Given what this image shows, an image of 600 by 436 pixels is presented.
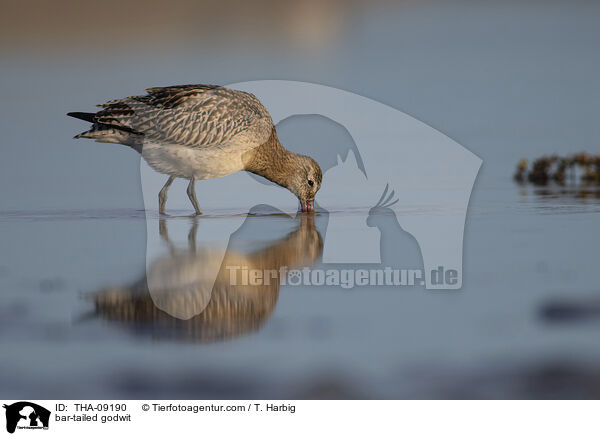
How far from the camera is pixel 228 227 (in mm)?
6738

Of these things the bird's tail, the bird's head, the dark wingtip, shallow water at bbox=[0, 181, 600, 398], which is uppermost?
the dark wingtip

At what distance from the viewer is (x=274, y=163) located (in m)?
8.33

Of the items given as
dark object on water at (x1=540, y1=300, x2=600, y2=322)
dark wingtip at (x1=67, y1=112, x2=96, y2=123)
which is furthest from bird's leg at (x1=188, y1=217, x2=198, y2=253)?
dark object on water at (x1=540, y1=300, x2=600, y2=322)

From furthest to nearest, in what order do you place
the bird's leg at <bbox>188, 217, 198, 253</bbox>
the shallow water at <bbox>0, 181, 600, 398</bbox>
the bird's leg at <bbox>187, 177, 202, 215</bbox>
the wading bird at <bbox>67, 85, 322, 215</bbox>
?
the bird's leg at <bbox>187, 177, 202, 215</bbox>
the wading bird at <bbox>67, 85, 322, 215</bbox>
the bird's leg at <bbox>188, 217, 198, 253</bbox>
the shallow water at <bbox>0, 181, 600, 398</bbox>

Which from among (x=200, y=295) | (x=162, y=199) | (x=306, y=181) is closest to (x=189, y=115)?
(x=162, y=199)

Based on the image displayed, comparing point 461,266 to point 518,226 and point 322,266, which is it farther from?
point 518,226

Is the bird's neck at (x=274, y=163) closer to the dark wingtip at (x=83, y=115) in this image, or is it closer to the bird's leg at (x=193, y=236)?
the bird's leg at (x=193, y=236)

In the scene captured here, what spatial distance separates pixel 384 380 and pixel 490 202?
5312 millimetres

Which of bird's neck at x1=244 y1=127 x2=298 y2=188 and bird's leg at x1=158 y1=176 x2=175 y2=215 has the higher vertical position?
bird's neck at x1=244 y1=127 x2=298 y2=188

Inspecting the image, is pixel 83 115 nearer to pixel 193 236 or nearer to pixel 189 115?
pixel 189 115

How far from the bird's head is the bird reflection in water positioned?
2245mm

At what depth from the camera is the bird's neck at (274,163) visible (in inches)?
323

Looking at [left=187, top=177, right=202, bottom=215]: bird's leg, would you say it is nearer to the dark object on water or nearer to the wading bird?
the wading bird

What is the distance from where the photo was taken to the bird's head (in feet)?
26.8
